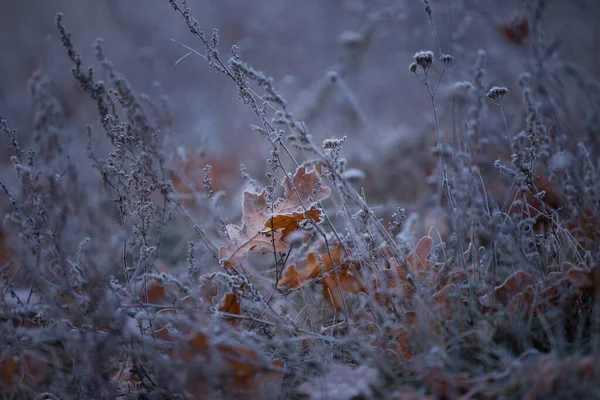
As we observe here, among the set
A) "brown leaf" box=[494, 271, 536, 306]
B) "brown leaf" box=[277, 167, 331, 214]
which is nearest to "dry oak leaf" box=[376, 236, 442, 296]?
"brown leaf" box=[494, 271, 536, 306]

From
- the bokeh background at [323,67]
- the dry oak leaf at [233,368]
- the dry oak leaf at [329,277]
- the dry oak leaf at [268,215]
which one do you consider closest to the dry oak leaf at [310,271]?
the dry oak leaf at [329,277]

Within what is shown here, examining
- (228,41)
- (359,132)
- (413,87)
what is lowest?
(359,132)

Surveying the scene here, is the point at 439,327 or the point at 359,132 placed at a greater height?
the point at 359,132

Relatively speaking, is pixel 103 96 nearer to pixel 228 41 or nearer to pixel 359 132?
pixel 359 132

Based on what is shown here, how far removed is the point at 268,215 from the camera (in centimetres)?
153

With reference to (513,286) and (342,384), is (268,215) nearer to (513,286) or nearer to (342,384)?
(342,384)

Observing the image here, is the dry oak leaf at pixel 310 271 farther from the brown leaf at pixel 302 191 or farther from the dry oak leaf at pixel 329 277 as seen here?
the brown leaf at pixel 302 191

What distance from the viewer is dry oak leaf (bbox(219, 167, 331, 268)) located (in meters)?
1.55

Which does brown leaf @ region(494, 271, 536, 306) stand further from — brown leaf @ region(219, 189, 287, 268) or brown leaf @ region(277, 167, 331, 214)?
brown leaf @ region(219, 189, 287, 268)

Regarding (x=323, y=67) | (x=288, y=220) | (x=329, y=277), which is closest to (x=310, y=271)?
(x=329, y=277)

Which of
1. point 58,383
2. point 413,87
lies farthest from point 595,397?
point 413,87

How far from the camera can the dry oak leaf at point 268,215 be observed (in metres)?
1.55

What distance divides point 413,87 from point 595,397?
16.7 feet

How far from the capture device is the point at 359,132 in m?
4.15
